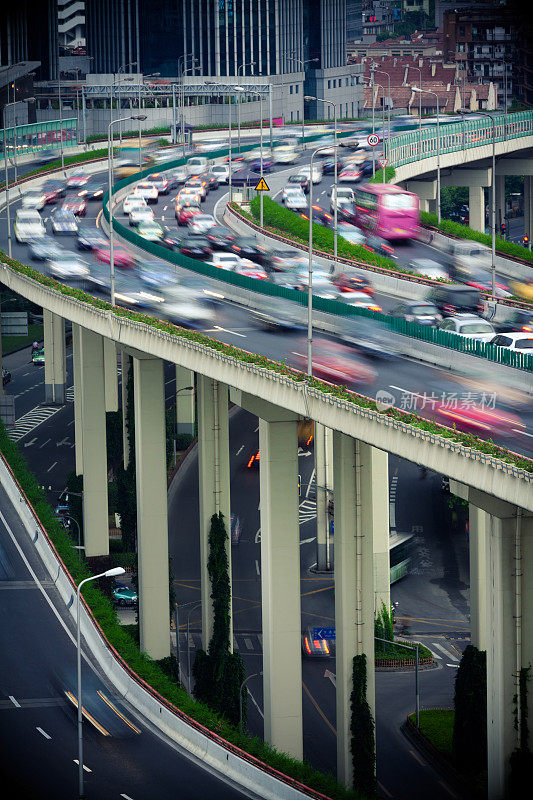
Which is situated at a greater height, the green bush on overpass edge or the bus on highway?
the green bush on overpass edge

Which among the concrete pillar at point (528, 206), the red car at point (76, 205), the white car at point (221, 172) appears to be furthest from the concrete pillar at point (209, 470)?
the concrete pillar at point (528, 206)

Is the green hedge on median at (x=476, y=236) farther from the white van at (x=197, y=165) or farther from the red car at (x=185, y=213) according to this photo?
the white van at (x=197, y=165)

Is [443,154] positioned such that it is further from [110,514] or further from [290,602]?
[290,602]

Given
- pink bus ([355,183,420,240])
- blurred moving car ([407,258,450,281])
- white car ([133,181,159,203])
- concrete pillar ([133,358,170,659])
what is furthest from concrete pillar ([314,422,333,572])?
white car ([133,181,159,203])

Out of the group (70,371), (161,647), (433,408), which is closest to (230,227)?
(70,371)

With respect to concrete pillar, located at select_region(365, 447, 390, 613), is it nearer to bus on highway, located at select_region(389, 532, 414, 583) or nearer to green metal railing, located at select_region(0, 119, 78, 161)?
bus on highway, located at select_region(389, 532, 414, 583)

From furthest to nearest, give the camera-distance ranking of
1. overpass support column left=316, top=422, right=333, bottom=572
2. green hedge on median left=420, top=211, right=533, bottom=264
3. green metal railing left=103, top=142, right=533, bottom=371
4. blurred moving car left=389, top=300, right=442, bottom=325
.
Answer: green hedge on median left=420, top=211, right=533, bottom=264, overpass support column left=316, top=422, right=333, bottom=572, blurred moving car left=389, top=300, right=442, bottom=325, green metal railing left=103, top=142, right=533, bottom=371

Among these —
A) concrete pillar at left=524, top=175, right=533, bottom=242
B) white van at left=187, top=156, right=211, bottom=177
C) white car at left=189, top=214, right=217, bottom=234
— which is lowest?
concrete pillar at left=524, top=175, right=533, bottom=242
